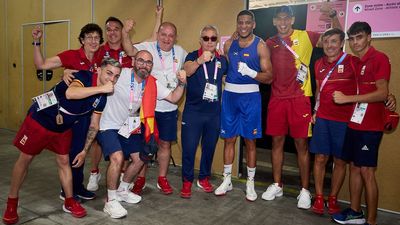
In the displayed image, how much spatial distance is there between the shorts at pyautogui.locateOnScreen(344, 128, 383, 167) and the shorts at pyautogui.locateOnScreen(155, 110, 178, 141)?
174cm

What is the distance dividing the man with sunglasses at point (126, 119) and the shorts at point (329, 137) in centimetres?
136

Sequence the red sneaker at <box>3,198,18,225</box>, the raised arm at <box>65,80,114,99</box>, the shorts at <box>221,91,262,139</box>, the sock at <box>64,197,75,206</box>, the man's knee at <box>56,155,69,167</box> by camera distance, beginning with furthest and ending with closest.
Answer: the shorts at <box>221,91,262,139</box> → the sock at <box>64,197,75,206</box> → the man's knee at <box>56,155,69,167</box> → the red sneaker at <box>3,198,18,225</box> → the raised arm at <box>65,80,114,99</box>

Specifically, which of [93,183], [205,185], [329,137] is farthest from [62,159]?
[329,137]

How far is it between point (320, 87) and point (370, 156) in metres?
0.78

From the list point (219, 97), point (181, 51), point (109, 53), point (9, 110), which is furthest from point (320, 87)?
point (9, 110)

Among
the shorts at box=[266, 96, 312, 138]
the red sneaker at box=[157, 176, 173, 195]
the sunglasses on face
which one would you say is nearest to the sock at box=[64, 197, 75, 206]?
the red sneaker at box=[157, 176, 173, 195]

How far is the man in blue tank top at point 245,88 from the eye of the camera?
10.7 ft

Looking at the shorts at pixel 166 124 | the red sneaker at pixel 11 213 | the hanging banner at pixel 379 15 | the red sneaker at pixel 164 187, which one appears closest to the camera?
the red sneaker at pixel 11 213

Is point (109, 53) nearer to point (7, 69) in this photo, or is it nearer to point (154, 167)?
point (154, 167)

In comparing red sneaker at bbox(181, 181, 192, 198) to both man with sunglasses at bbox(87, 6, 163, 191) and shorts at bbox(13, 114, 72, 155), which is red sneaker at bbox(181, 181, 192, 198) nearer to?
man with sunglasses at bbox(87, 6, 163, 191)

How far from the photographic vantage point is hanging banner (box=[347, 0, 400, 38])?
3139 millimetres

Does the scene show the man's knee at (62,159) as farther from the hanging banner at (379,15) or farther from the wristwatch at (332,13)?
the hanging banner at (379,15)

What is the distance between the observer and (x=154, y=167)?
15.3ft

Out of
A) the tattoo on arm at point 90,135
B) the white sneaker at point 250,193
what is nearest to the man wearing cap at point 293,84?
the white sneaker at point 250,193
